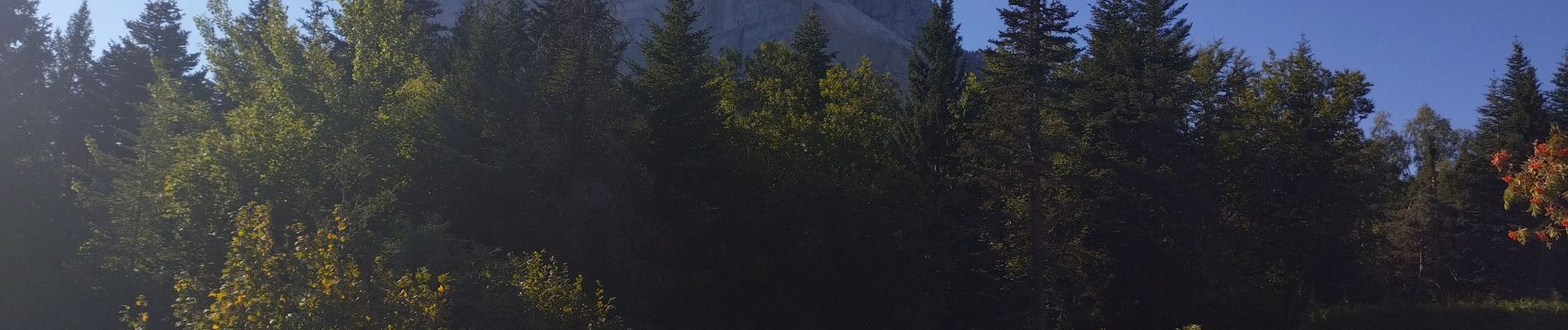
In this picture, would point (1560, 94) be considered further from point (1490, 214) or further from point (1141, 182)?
point (1141, 182)

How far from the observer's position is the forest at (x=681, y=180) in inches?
609

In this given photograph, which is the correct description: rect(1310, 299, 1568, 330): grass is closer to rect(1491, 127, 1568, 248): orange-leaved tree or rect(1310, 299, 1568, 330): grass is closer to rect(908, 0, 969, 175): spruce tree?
rect(908, 0, 969, 175): spruce tree

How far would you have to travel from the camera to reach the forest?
50.8 ft

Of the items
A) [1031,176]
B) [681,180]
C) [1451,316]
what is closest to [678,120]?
[681,180]

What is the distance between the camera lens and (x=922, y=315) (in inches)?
1147

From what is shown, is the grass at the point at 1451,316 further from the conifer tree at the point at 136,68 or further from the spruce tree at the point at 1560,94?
the conifer tree at the point at 136,68

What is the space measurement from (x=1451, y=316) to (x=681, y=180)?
31800 mm

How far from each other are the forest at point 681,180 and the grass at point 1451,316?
9.2 inches

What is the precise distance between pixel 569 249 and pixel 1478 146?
5273cm

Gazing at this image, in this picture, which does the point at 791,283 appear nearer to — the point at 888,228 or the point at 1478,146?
the point at 888,228

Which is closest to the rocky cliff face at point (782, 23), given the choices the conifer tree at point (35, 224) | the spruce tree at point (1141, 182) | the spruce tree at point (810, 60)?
the spruce tree at point (810, 60)

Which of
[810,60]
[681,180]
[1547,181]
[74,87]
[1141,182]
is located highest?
[810,60]

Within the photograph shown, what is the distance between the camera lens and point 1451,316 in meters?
39.2

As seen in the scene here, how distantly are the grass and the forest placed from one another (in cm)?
23
